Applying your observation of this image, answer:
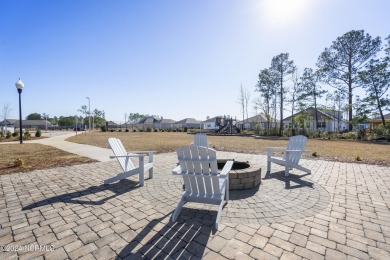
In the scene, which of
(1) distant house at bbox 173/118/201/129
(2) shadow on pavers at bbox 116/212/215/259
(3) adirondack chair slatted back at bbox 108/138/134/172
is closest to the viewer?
(2) shadow on pavers at bbox 116/212/215/259

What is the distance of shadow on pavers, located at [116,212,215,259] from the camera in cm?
215

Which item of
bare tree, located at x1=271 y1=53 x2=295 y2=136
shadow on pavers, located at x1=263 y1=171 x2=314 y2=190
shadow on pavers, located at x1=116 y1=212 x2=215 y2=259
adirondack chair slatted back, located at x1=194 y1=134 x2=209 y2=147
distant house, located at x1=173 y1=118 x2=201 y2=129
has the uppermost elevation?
bare tree, located at x1=271 y1=53 x2=295 y2=136

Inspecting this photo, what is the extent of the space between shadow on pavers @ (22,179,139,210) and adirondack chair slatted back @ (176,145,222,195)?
171cm

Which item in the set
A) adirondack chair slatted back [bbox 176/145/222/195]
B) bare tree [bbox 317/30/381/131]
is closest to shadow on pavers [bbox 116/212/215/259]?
adirondack chair slatted back [bbox 176/145/222/195]

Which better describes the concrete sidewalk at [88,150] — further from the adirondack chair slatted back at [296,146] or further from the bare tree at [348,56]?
the bare tree at [348,56]

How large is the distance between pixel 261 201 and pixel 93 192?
3.25m

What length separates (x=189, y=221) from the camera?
9.43 ft

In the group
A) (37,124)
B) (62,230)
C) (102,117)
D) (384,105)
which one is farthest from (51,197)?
(37,124)

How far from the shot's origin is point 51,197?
374 cm

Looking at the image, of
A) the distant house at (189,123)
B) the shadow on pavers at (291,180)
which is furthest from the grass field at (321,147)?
the distant house at (189,123)

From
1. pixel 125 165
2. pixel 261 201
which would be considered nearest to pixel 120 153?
pixel 125 165

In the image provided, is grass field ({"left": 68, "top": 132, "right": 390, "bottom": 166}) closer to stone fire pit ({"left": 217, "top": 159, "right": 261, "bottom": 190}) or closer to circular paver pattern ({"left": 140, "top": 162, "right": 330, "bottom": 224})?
circular paver pattern ({"left": 140, "top": 162, "right": 330, "bottom": 224})

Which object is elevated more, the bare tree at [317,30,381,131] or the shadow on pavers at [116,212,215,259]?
the bare tree at [317,30,381,131]

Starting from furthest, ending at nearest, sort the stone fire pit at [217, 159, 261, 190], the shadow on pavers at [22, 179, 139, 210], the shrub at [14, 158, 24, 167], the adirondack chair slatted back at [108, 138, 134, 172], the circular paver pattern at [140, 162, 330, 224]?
the shrub at [14, 158, 24, 167], the adirondack chair slatted back at [108, 138, 134, 172], the stone fire pit at [217, 159, 261, 190], the shadow on pavers at [22, 179, 139, 210], the circular paver pattern at [140, 162, 330, 224]
